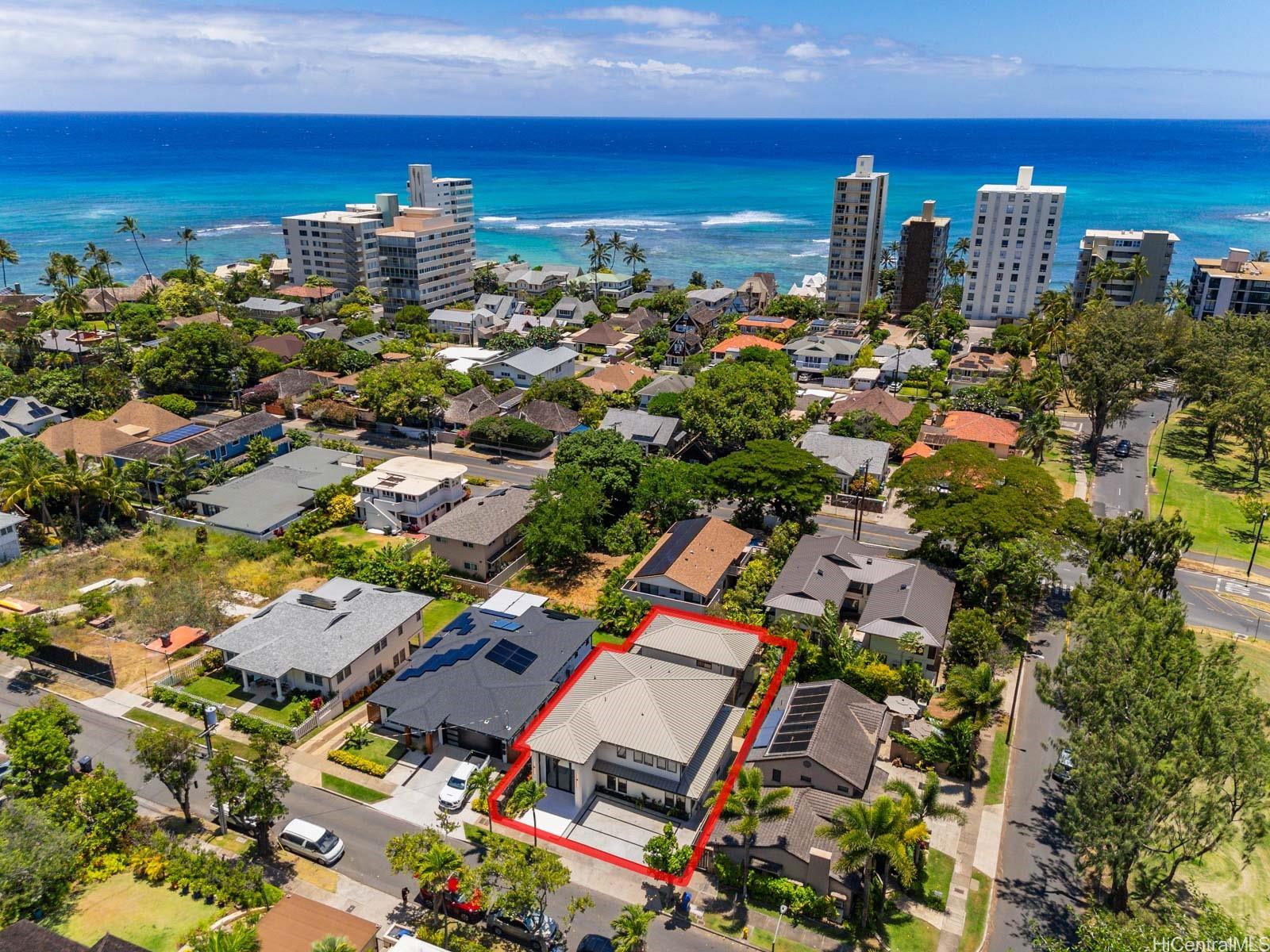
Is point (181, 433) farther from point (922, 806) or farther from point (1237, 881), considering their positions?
point (1237, 881)

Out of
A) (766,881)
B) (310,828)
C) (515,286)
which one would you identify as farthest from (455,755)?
(515,286)

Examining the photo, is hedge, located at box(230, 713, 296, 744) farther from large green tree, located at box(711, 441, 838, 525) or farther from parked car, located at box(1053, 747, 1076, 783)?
parked car, located at box(1053, 747, 1076, 783)

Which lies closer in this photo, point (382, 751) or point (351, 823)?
point (351, 823)

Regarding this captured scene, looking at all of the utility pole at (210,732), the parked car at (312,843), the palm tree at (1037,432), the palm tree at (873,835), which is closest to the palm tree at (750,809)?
the palm tree at (873,835)

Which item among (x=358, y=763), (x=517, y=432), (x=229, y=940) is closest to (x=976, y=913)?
(x=229, y=940)

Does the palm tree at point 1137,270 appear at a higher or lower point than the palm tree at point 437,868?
higher

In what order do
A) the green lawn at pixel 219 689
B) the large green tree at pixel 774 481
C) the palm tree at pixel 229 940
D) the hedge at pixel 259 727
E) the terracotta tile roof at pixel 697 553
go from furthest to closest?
the large green tree at pixel 774 481 → the terracotta tile roof at pixel 697 553 → the green lawn at pixel 219 689 → the hedge at pixel 259 727 → the palm tree at pixel 229 940

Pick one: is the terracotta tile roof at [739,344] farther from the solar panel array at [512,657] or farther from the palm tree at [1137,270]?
the solar panel array at [512,657]
